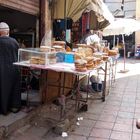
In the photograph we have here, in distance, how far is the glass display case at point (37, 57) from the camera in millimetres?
5785

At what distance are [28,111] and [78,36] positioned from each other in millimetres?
4458

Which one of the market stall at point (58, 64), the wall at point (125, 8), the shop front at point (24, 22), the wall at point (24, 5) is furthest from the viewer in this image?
the wall at point (125, 8)

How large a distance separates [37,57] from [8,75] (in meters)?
0.66

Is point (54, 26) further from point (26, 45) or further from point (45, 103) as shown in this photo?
point (45, 103)

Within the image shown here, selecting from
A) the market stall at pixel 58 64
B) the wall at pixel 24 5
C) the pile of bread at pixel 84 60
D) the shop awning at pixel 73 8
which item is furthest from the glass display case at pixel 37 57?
the shop awning at pixel 73 8

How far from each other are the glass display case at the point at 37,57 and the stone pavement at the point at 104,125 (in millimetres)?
1199

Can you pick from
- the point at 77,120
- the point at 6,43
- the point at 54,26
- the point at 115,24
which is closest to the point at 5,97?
the point at 6,43

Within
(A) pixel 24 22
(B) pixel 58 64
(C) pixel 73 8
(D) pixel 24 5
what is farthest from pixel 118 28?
(B) pixel 58 64

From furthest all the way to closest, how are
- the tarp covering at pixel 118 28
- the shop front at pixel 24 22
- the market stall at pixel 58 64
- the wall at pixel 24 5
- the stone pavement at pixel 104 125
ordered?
the tarp covering at pixel 118 28, the shop front at pixel 24 22, the wall at pixel 24 5, the market stall at pixel 58 64, the stone pavement at pixel 104 125

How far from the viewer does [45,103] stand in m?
6.98

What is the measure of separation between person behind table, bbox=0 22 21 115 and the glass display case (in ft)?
→ 0.48

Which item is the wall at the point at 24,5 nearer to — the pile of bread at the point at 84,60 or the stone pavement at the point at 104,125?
the pile of bread at the point at 84,60

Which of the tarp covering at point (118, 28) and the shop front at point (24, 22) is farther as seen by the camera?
the tarp covering at point (118, 28)

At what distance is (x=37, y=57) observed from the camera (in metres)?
5.85
